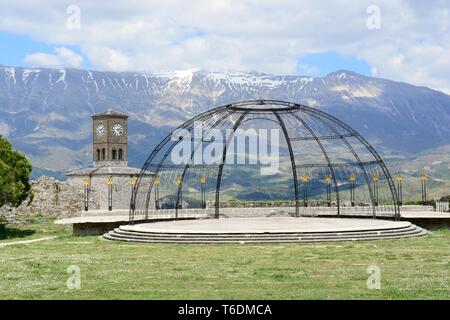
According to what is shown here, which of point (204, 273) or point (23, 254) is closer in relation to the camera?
Answer: point (204, 273)

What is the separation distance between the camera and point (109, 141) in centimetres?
10044

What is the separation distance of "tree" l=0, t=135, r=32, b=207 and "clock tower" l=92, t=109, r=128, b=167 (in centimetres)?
4873

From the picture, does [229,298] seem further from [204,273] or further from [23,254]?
[23,254]

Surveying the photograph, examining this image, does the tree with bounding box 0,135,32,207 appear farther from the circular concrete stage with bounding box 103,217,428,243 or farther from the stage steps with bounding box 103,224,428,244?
the stage steps with bounding box 103,224,428,244

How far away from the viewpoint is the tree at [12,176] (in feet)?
151

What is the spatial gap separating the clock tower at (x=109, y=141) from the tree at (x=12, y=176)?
48733 millimetres

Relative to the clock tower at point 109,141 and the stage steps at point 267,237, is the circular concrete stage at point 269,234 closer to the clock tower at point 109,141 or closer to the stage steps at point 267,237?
the stage steps at point 267,237
